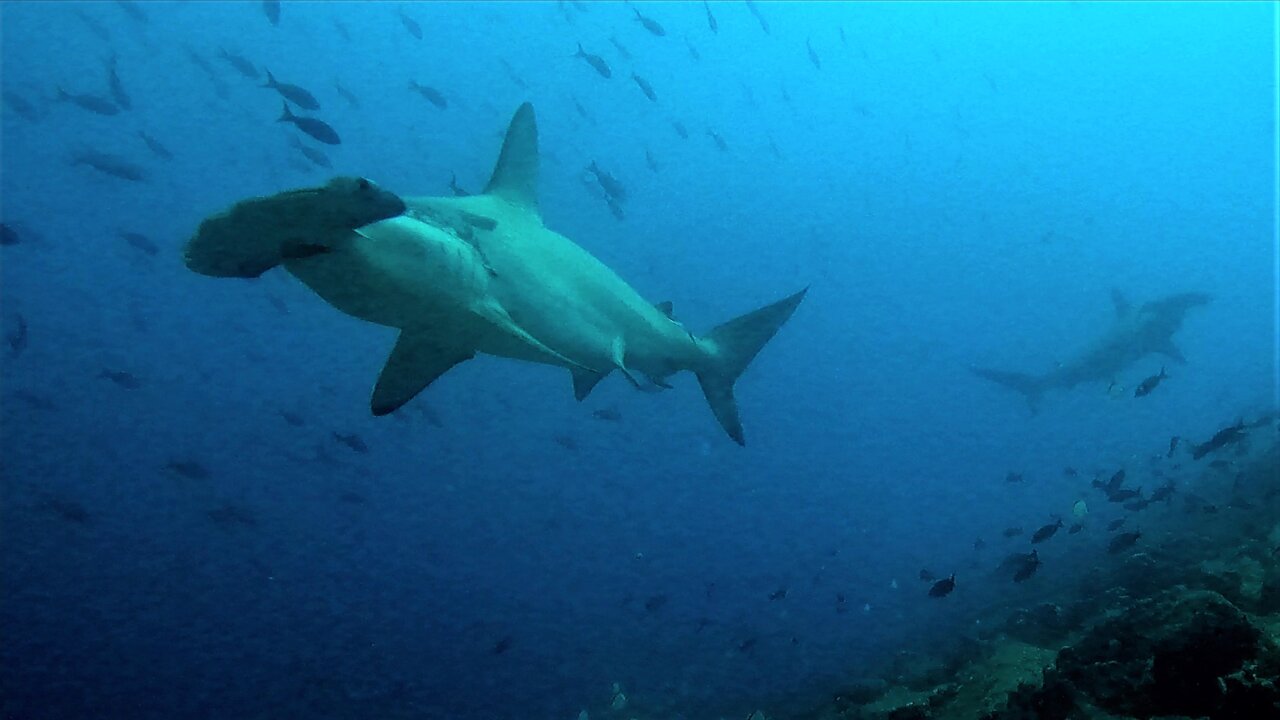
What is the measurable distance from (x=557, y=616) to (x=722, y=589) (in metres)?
5.61

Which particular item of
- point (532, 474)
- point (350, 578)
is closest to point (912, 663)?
point (350, 578)

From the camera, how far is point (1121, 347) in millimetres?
18219

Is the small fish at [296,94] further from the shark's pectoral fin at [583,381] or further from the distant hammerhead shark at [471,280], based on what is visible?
the shark's pectoral fin at [583,381]

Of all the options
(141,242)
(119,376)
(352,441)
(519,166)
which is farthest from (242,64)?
(519,166)

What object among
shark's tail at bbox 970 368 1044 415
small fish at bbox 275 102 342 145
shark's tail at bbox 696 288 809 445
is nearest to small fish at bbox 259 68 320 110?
small fish at bbox 275 102 342 145

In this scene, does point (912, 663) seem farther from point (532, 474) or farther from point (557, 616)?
point (532, 474)

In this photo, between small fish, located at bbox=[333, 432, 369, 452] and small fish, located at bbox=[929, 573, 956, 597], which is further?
small fish, located at bbox=[333, 432, 369, 452]

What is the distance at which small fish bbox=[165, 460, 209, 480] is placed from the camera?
10.1 m

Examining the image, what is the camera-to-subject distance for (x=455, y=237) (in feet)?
10.8

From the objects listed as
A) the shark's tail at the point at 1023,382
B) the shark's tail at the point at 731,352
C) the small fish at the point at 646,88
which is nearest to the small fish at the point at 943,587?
the shark's tail at the point at 731,352

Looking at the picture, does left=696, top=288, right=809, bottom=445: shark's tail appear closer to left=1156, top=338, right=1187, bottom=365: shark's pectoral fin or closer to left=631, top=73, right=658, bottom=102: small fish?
left=631, top=73, right=658, bottom=102: small fish

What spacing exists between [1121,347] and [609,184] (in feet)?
51.3

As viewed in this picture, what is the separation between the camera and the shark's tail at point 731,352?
5727mm

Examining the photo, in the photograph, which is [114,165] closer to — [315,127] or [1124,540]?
[315,127]
